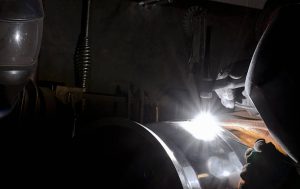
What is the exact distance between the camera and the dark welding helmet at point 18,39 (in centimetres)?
194

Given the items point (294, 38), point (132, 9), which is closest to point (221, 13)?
point (132, 9)

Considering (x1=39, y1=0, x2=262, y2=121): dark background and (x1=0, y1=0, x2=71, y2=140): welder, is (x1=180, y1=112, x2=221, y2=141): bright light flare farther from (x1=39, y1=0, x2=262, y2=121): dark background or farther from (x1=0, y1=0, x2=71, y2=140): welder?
(x1=39, y1=0, x2=262, y2=121): dark background

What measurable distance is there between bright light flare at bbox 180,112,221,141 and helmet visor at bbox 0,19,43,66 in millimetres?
1101

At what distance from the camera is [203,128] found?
84.5 inches

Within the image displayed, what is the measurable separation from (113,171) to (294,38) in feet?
4.12

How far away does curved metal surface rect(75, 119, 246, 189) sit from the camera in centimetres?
158

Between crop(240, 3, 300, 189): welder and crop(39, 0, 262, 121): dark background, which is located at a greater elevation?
crop(39, 0, 262, 121): dark background

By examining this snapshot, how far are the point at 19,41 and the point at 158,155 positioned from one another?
1153 mm

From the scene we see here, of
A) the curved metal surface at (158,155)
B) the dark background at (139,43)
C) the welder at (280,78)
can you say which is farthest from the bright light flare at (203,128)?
the dark background at (139,43)

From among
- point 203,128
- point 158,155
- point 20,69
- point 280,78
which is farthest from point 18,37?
point 280,78

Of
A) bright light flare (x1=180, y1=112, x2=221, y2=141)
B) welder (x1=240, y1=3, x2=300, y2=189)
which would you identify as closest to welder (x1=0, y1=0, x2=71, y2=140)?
bright light flare (x1=180, y1=112, x2=221, y2=141)

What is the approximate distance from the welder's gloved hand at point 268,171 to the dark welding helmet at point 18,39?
1.49 m

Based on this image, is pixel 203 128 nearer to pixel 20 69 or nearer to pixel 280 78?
pixel 280 78

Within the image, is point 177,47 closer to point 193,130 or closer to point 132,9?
point 132,9
